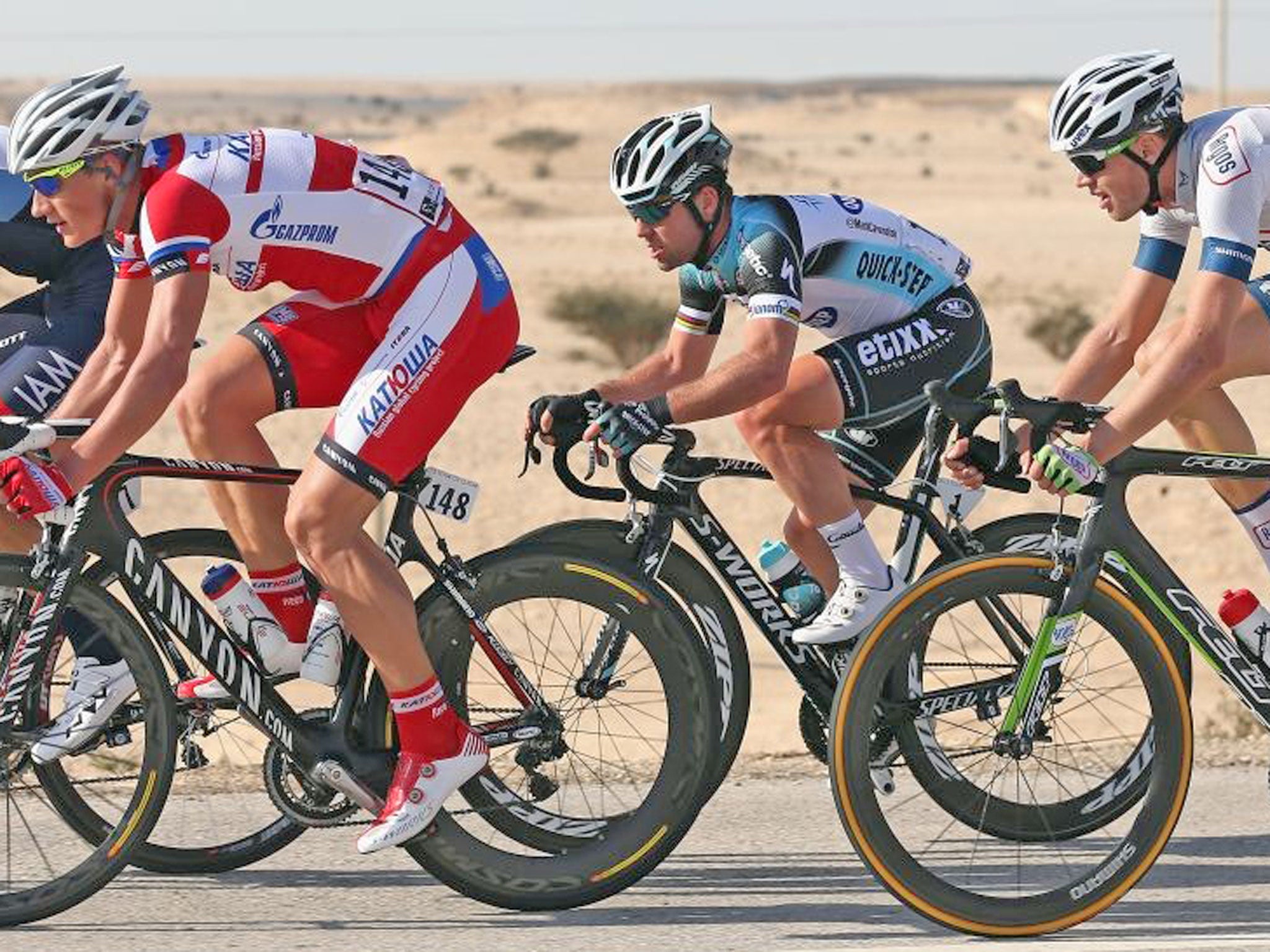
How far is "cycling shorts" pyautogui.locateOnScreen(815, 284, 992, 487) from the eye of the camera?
6.00 meters

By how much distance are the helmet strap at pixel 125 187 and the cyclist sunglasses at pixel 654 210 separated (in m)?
1.22

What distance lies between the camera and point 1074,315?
24.7 metres

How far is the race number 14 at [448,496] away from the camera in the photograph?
5.33 metres

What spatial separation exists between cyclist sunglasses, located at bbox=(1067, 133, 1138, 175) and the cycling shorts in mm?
678

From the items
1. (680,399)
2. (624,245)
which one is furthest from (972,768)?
(624,245)

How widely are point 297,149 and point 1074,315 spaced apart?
793 inches

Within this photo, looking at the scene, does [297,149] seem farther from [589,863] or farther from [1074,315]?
[1074,315]

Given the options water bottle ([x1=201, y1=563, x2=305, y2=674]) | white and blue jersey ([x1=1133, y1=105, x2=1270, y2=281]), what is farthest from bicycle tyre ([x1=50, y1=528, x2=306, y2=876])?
white and blue jersey ([x1=1133, y1=105, x2=1270, y2=281])

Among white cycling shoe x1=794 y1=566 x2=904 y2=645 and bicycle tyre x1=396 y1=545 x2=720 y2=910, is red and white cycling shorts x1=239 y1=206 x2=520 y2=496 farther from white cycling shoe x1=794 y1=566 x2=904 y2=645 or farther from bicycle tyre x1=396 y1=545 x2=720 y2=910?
white cycling shoe x1=794 y1=566 x2=904 y2=645

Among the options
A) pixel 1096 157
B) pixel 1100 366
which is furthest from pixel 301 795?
pixel 1096 157

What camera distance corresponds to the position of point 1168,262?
5.94 m

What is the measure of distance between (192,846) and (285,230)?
5.32ft

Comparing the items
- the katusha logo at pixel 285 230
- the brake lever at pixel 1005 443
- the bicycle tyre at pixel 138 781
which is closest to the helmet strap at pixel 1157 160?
the brake lever at pixel 1005 443

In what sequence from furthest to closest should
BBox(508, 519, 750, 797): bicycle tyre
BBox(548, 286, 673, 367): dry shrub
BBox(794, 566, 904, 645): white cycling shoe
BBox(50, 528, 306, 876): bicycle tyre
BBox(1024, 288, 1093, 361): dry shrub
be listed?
BBox(1024, 288, 1093, 361): dry shrub, BBox(548, 286, 673, 367): dry shrub, BBox(794, 566, 904, 645): white cycling shoe, BBox(508, 519, 750, 797): bicycle tyre, BBox(50, 528, 306, 876): bicycle tyre
